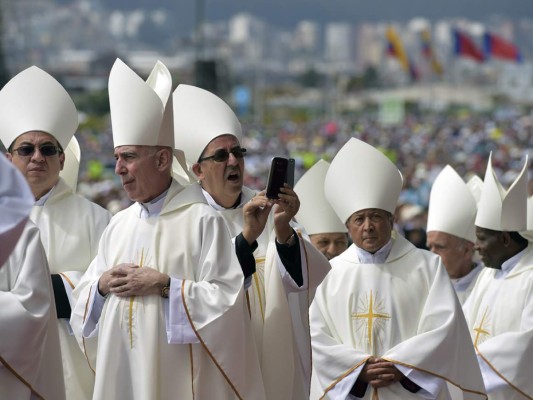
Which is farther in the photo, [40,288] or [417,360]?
[417,360]

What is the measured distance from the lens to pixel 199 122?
25.6ft

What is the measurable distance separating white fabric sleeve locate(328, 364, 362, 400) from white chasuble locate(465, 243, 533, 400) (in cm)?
118

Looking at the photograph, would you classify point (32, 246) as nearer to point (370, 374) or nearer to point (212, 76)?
point (370, 374)

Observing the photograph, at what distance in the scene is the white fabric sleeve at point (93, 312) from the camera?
6879mm

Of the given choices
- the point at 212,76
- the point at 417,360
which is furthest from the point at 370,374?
the point at 212,76

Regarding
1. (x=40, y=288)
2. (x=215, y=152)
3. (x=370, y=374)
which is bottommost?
(x=370, y=374)

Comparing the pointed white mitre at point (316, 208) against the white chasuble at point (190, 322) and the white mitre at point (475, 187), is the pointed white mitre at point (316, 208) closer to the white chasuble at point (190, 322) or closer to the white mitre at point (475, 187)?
the white mitre at point (475, 187)

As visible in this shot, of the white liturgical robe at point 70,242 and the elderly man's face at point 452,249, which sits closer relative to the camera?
the white liturgical robe at point 70,242

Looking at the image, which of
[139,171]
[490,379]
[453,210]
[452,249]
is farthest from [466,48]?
[139,171]

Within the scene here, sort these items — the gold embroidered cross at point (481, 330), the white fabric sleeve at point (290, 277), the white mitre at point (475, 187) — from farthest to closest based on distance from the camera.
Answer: the white mitre at point (475, 187), the gold embroidered cross at point (481, 330), the white fabric sleeve at point (290, 277)

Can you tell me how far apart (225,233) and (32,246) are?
94 cm

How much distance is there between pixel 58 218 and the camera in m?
8.03

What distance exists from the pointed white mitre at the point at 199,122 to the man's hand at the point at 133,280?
1137mm

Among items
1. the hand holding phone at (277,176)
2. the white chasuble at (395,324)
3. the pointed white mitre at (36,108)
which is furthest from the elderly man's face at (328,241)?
the hand holding phone at (277,176)
